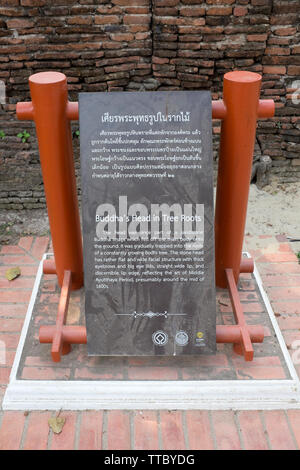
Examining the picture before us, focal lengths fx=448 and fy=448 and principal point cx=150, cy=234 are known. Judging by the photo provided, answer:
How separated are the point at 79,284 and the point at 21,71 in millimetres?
2198

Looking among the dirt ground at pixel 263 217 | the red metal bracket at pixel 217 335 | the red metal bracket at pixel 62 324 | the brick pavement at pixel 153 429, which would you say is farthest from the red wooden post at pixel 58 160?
the dirt ground at pixel 263 217

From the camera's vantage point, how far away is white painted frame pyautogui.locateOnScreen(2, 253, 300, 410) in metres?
2.58

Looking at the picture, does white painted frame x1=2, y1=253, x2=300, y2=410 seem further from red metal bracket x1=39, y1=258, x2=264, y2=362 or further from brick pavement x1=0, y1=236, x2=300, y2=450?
red metal bracket x1=39, y1=258, x2=264, y2=362

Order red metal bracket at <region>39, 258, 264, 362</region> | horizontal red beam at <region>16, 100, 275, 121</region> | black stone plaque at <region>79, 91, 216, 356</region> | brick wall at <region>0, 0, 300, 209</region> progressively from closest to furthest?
black stone plaque at <region>79, 91, 216, 356</region>
horizontal red beam at <region>16, 100, 275, 121</region>
red metal bracket at <region>39, 258, 264, 362</region>
brick wall at <region>0, 0, 300, 209</region>

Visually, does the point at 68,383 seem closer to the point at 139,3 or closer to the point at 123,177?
the point at 123,177

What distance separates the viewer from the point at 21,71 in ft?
13.6

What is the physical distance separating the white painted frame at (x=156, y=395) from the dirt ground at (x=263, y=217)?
5.32ft

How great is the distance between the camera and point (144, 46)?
416cm

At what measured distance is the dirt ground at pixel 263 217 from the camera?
13.7 feet

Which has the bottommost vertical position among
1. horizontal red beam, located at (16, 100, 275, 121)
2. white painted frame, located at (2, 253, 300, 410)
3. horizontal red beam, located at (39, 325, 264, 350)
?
white painted frame, located at (2, 253, 300, 410)

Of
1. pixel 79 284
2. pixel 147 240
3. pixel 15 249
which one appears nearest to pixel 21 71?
pixel 15 249

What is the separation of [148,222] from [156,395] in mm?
1003

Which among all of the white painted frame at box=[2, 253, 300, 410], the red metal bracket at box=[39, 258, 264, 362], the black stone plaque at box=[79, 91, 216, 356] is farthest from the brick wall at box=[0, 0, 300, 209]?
the white painted frame at box=[2, 253, 300, 410]

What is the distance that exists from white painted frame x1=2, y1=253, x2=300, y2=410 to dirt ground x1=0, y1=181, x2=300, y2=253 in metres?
1.62
